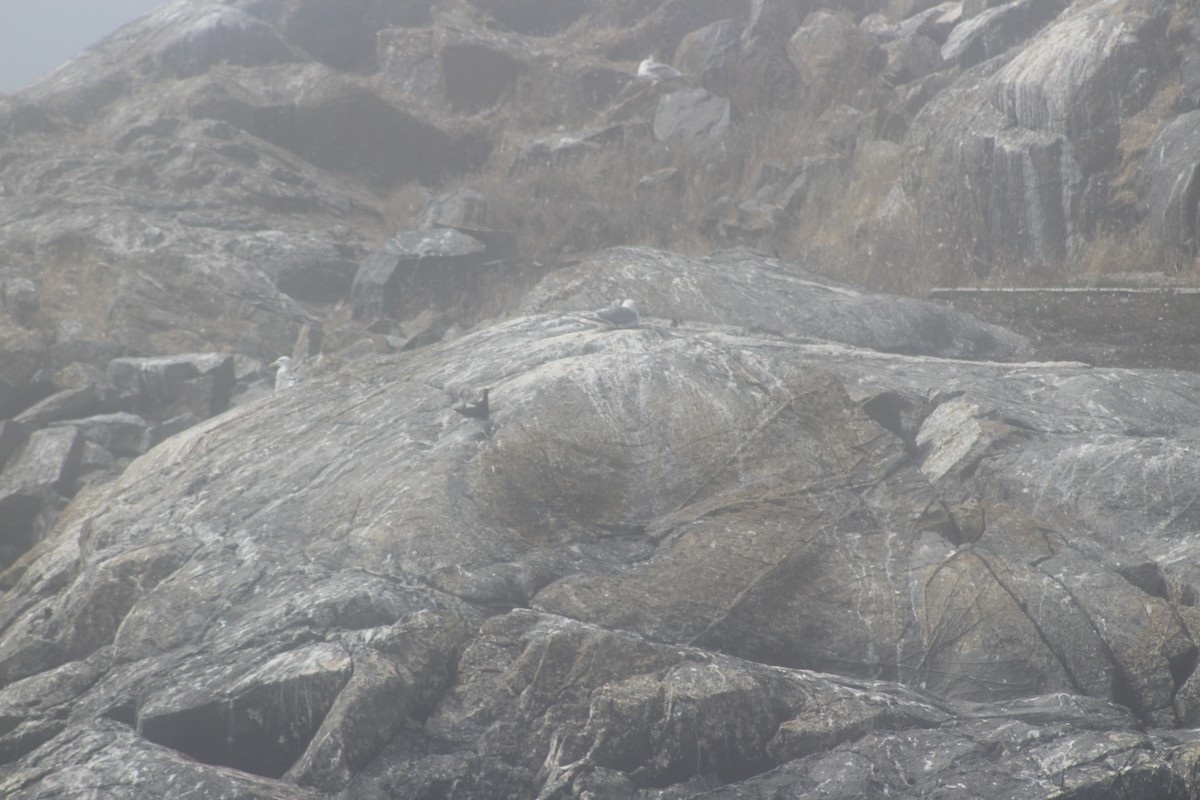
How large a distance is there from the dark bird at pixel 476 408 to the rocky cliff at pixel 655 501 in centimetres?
10

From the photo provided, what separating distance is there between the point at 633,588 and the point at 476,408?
1.42 m

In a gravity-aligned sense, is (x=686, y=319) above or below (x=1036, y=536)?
above

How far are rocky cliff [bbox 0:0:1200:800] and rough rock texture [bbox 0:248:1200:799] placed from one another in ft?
0.06

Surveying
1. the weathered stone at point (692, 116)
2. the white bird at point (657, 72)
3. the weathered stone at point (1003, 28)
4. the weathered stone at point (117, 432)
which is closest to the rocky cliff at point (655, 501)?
the weathered stone at point (117, 432)

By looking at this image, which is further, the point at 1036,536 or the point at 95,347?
the point at 95,347

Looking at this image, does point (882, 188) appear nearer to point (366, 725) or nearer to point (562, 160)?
point (562, 160)

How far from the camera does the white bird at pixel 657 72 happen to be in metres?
16.6

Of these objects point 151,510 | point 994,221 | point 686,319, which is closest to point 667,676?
point 151,510

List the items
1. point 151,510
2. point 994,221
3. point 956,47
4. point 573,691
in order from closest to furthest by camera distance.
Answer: point 573,691 < point 151,510 < point 994,221 < point 956,47

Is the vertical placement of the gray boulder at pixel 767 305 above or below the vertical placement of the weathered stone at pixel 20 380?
below

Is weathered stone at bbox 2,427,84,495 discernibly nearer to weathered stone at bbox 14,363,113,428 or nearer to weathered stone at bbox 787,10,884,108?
weathered stone at bbox 14,363,113,428

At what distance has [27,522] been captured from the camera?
7.34 meters

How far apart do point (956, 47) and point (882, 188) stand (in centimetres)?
445

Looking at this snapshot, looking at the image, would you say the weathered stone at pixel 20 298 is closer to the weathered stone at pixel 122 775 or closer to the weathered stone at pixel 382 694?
the weathered stone at pixel 122 775
